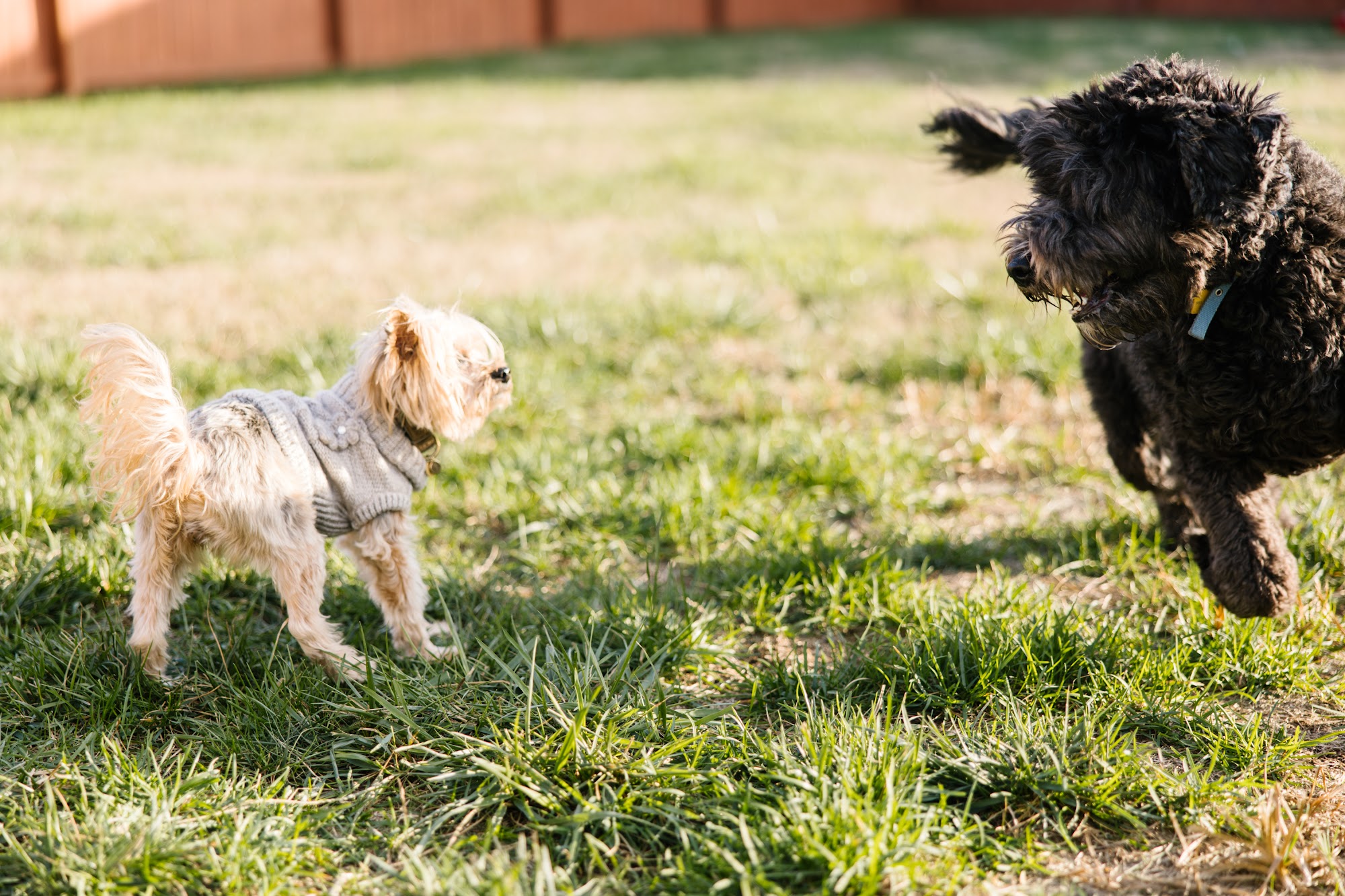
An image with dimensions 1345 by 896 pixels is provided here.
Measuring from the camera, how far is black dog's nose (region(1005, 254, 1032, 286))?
3.09 metres

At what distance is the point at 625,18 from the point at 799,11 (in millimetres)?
4887

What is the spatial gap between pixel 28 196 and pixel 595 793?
350 inches

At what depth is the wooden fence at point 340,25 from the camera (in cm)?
1469

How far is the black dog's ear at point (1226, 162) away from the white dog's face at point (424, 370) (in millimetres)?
2095

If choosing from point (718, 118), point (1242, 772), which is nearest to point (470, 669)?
point (1242, 772)

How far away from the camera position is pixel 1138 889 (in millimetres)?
2502

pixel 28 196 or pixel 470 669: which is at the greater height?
pixel 28 196

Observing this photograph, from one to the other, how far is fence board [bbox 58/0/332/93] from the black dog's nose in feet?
50.3

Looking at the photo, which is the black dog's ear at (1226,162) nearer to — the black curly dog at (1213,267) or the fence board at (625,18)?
the black curly dog at (1213,267)

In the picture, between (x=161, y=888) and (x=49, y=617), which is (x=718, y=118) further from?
(x=161, y=888)

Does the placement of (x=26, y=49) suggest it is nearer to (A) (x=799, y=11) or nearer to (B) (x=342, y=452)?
(B) (x=342, y=452)

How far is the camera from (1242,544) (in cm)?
324

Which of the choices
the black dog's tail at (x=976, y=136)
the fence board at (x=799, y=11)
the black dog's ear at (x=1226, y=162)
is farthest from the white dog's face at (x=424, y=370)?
the fence board at (x=799, y=11)

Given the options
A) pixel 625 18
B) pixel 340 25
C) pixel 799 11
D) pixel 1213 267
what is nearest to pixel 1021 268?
pixel 1213 267
